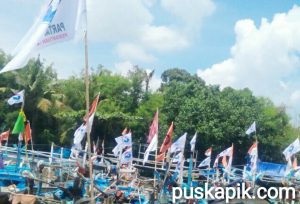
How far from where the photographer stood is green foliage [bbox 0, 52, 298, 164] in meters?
38.6

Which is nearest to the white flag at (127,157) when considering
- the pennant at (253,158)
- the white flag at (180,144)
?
the white flag at (180,144)

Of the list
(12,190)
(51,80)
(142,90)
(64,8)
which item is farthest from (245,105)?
→ (64,8)

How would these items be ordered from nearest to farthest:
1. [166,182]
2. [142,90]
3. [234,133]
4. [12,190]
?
[12,190]
[166,182]
[234,133]
[142,90]

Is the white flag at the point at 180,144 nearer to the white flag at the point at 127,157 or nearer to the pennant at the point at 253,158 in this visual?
the white flag at the point at 127,157

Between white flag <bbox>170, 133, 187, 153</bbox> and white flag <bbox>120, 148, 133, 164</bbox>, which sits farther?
white flag <bbox>120, 148, 133, 164</bbox>

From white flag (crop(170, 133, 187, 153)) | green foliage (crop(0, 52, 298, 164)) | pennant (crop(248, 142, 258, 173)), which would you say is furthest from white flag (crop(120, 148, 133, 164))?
green foliage (crop(0, 52, 298, 164))

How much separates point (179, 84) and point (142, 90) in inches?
159

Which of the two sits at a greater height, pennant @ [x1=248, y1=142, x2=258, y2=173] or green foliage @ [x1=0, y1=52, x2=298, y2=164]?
green foliage @ [x1=0, y1=52, x2=298, y2=164]

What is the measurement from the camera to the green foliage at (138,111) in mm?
38625

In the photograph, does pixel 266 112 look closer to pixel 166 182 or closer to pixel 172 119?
pixel 172 119

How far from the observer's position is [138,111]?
141 ft

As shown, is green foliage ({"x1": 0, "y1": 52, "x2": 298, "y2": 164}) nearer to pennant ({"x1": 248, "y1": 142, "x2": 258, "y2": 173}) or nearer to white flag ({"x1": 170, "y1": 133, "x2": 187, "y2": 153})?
pennant ({"x1": 248, "y1": 142, "x2": 258, "y2": 173})

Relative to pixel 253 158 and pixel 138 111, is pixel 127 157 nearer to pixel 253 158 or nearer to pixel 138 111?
pixel 253 158

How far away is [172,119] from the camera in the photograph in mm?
41844
